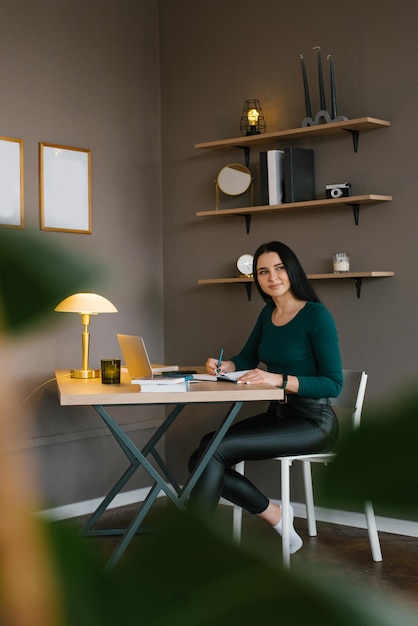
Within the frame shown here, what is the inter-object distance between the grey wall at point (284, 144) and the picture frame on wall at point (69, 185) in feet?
1.82

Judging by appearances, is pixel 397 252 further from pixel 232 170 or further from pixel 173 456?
pixel 173 456

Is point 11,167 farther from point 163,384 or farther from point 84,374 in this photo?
point 163,384

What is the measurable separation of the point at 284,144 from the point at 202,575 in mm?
3988

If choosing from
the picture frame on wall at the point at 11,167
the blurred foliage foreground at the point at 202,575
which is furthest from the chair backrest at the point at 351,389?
the blurred foliage foreground at the point at 202,575

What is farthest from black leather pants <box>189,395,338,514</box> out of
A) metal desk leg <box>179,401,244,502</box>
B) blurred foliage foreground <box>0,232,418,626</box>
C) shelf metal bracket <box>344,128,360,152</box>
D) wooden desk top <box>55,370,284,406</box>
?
blurred foliage foreground <box>0,232,418,626</box>

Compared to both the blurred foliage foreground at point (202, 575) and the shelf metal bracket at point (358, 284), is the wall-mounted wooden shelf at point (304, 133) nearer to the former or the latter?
the shelf metal bracket at point (358, 284)

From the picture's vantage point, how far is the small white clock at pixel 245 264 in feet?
13.6

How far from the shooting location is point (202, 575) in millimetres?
197

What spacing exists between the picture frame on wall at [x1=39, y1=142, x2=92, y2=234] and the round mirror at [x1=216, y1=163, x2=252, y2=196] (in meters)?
0.66

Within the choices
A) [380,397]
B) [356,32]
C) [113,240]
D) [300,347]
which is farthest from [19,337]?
[113,240]

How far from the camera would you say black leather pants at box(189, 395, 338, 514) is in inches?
125

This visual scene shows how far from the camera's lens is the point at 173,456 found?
4598 millimetres

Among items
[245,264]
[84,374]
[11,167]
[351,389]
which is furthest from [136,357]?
[11,167]

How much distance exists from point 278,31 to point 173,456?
227 centimetres
